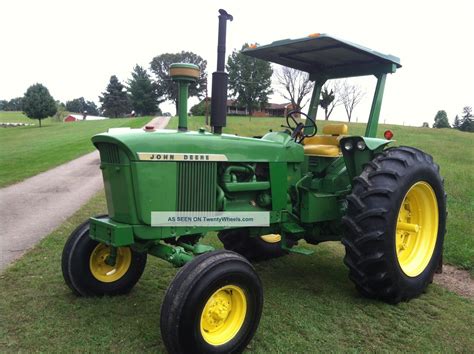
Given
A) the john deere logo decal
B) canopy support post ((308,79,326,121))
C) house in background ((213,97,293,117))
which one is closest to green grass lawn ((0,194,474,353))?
the john deere logo decal

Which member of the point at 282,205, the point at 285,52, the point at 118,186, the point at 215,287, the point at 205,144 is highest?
the point at 285,52

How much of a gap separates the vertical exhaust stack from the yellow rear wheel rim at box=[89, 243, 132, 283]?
1.66 m

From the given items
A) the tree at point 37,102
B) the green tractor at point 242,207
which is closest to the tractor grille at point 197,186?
the green tractor at point 242,207

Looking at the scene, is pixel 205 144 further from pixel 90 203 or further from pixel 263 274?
pixel 90 203

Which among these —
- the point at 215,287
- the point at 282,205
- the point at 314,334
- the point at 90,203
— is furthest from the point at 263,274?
the point at 90,203

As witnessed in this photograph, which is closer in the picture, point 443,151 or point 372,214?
point 372,214

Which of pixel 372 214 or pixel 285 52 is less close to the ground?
pixel 285 52

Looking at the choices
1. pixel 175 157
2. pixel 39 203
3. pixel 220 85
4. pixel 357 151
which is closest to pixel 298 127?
pixel 357 151

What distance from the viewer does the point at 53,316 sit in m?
3.65

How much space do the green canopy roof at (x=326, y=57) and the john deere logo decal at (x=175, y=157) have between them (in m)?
1.53

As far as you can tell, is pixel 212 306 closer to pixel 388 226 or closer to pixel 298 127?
pixel 388 226

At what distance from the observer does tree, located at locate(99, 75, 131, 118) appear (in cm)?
7325

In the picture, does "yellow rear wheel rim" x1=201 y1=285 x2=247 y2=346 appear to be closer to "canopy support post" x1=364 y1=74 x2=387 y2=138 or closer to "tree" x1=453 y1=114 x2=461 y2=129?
"canopy support post" x1=364 y1=74 x2=387 y2=138

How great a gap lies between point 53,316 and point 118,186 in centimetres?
129
